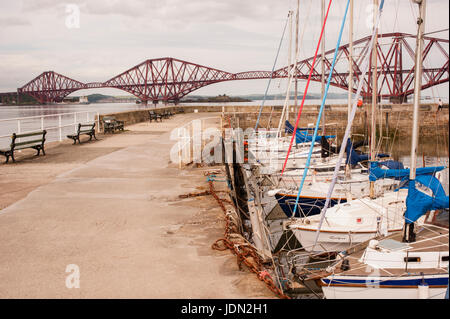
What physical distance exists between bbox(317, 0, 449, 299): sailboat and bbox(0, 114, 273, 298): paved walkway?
1852 millimetres

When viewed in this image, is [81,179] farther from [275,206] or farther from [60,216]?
[275,206]

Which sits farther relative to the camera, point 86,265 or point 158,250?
point 158,250

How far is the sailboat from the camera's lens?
543 centimetres

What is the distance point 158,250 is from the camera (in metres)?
5.24

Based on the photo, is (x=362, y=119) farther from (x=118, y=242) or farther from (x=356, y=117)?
(x=118, y=242)

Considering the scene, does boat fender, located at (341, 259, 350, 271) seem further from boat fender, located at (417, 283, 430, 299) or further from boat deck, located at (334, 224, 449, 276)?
boat fender, located at (417, 283, 430, 299)

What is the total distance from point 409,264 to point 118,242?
4.13 meters

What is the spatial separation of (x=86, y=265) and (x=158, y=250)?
926mm

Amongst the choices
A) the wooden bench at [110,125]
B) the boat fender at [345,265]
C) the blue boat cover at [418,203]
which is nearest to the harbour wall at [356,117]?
the wooden bench at [110,125]

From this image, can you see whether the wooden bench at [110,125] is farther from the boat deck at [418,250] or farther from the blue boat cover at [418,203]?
the blue boat cover at [418,203]

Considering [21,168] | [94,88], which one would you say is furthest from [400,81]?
[94,88]

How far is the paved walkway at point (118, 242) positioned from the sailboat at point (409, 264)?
1852 millimetres

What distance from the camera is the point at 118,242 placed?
5.50 metres

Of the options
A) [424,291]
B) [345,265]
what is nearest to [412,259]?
[424,291]
